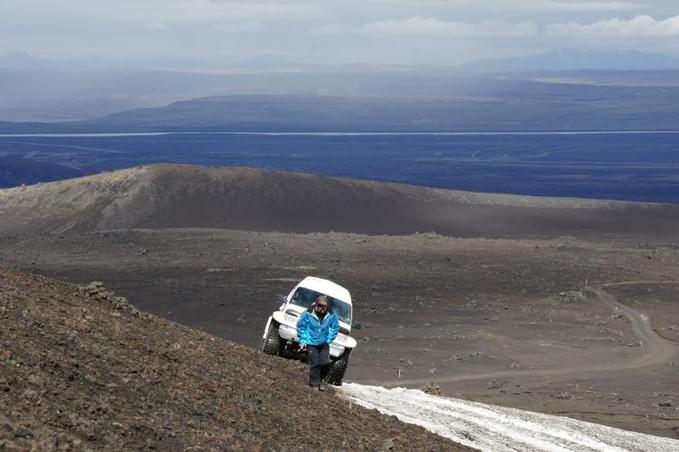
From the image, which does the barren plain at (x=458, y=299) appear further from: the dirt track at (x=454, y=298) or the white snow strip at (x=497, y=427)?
the white snow strip at (x=497, y=427)

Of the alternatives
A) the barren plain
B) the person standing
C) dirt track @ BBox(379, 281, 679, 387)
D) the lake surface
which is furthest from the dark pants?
the lake surface

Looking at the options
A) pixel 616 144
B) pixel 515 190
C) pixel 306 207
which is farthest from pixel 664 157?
pixel 306 207

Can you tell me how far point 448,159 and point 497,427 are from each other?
145 meters

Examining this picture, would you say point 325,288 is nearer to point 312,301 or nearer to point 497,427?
point 312,301

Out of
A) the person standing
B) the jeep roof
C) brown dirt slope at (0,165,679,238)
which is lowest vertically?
brown dirt slope at (0,165,679,238)

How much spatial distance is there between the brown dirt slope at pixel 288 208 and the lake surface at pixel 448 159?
3710 centimetres

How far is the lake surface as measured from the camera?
12400 centimetres

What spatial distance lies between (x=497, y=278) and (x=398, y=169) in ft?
337

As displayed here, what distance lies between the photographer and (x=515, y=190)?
4601 inches

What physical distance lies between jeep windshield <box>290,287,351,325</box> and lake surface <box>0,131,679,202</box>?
91.6 m

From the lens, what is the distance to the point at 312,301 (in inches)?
793

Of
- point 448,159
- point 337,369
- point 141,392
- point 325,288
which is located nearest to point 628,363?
point 325,288

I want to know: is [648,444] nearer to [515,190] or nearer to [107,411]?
[107,411]

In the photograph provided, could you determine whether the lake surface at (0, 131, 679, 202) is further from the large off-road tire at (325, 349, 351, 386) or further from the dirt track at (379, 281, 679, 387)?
the large off-road tire at (325, 349, 351, 386)
